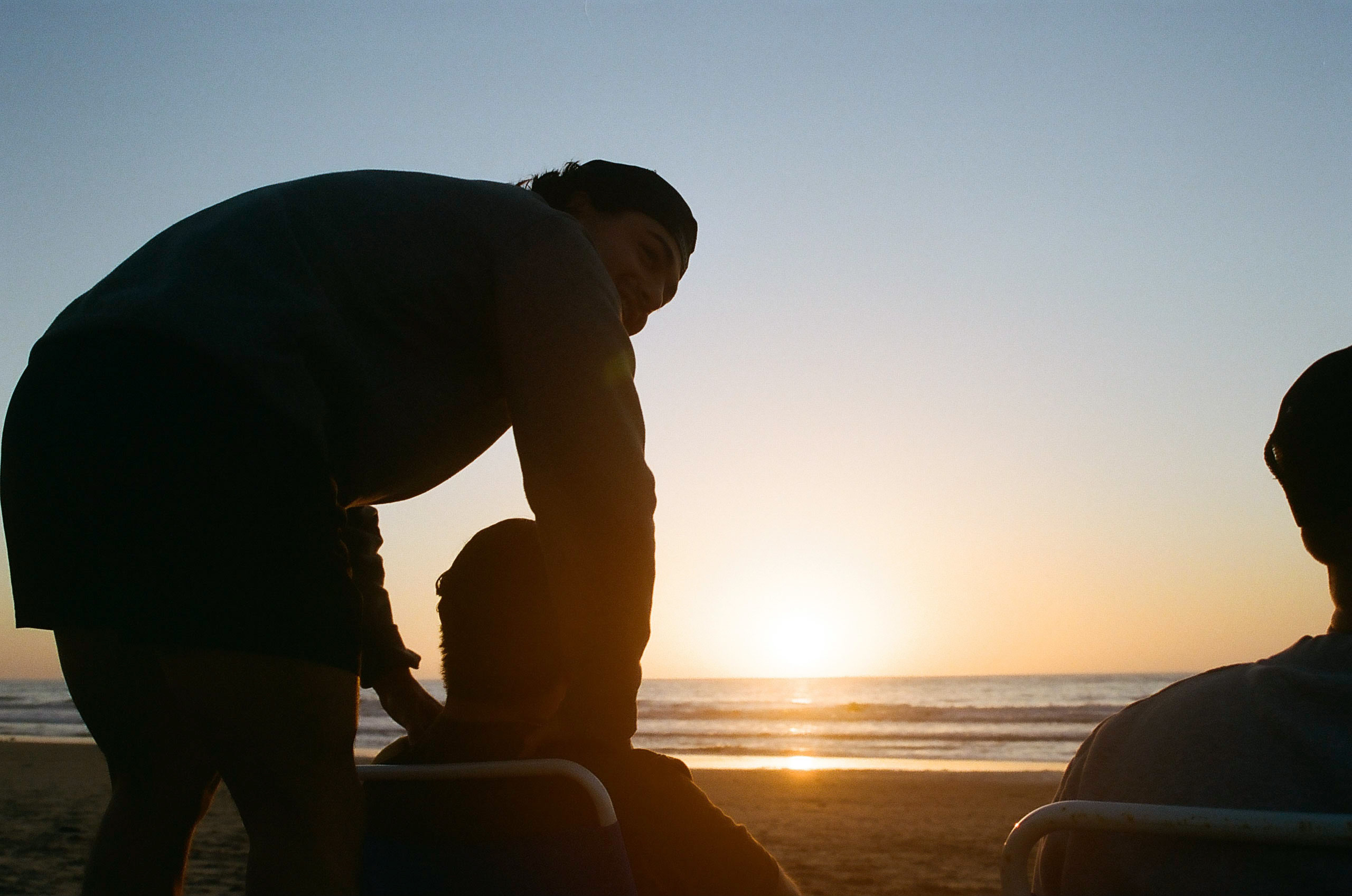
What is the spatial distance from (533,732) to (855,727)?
71.8 feet

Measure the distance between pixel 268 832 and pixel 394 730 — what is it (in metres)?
20.8

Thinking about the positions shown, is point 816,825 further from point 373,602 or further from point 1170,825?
point 1170,825

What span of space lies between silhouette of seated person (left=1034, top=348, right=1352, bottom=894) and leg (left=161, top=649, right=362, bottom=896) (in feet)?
3.04

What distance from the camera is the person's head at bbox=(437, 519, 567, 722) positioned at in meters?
1.45

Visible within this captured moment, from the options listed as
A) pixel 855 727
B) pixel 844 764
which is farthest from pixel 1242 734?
pixel 855 727

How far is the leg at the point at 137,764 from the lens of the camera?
1079 mm

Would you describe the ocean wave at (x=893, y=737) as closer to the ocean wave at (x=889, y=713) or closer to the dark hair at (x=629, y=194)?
the ocean wave at (x=889, y=713)

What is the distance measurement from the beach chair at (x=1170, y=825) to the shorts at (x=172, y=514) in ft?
2.54

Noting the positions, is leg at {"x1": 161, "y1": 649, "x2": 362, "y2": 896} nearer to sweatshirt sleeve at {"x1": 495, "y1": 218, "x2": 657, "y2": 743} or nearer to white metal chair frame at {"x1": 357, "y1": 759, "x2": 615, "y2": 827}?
white metal chair frame at {"x1": 357, "y1": 759, "x2": 615, "y2": 827}

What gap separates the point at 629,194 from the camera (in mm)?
1595

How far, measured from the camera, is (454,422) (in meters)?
1.23

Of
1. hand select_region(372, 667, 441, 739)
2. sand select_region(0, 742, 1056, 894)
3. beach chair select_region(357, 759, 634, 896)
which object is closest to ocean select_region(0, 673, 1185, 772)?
sand select_region(0, 742, 1056, 894)

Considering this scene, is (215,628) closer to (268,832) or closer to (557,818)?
(268,832)

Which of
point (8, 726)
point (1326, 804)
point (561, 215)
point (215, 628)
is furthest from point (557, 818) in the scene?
point (8, 726)
